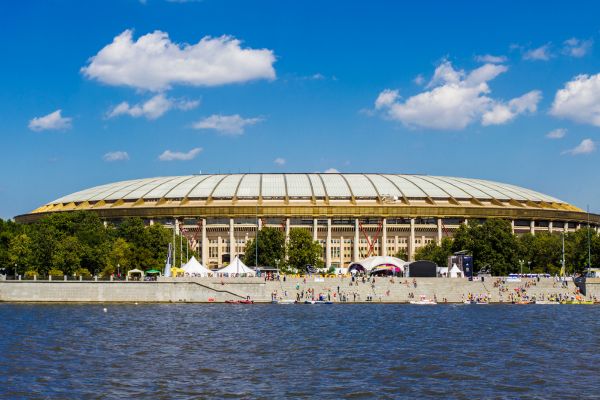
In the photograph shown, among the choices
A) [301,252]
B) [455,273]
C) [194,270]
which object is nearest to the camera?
[194,270]

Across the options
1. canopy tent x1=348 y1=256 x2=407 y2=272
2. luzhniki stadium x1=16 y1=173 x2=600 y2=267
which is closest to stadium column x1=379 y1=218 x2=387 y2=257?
luzhniki stadium x1=16 y1=173 x2=600 y2=267

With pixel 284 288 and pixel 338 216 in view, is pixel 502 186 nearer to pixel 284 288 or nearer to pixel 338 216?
pixel 338 216

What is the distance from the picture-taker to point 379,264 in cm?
11644

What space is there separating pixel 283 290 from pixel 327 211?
4606cm

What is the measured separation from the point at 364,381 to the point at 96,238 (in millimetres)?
81813

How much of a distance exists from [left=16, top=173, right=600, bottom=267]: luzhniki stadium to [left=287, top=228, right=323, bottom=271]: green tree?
1625 centimetres

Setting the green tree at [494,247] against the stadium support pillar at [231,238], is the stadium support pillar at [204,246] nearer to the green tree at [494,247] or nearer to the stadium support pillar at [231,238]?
the stadium support pillar at [231,238]

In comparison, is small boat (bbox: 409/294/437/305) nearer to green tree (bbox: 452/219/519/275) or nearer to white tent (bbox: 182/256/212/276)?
green tree (bbox: 452/219/519/275)

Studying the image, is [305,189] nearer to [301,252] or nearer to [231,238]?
[231,238]

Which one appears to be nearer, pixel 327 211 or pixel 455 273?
pixel 455 273

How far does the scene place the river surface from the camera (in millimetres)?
38688

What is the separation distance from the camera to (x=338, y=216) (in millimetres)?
143750

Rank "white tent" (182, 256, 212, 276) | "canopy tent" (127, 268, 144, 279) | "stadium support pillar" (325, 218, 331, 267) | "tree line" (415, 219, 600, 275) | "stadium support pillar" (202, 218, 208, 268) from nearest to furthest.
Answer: "white tent" (182, 256, 212, 276)
"canopy tent" (127, 268, 144, 279)
"tree line" (415, 219, 600, 275)
"stadium support pillar" (202, 218, 208, 268)
"stadium support pillar" (325, 218, 331, 267)

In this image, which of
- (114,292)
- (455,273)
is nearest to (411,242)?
(455,273)
